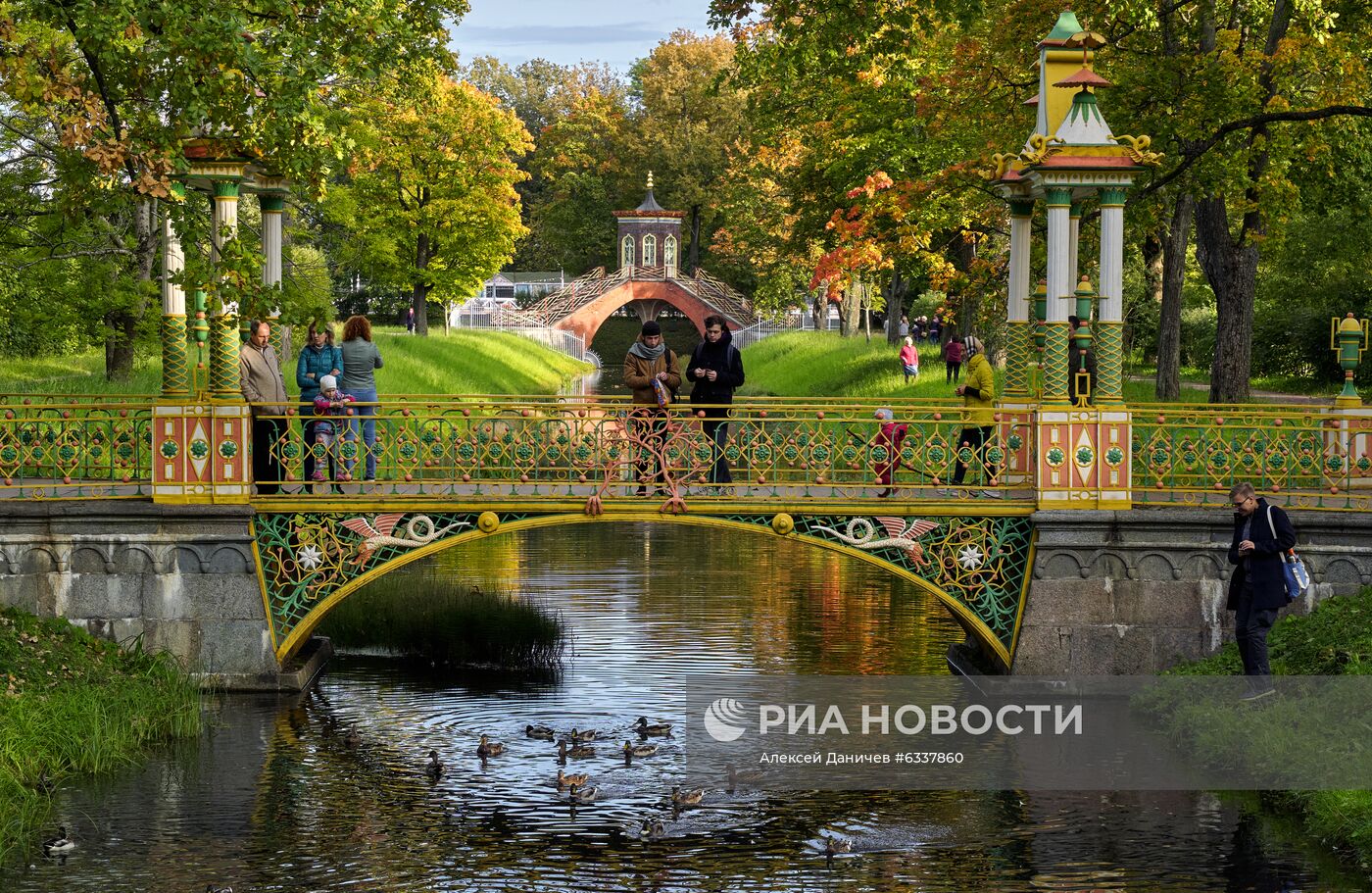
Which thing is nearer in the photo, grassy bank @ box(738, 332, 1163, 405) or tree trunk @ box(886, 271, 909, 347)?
grassy bank @ box(738, 332, 1163, 405)

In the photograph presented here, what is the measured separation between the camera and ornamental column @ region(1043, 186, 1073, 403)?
1548cm

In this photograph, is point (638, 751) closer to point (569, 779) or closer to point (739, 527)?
point (569, 779)

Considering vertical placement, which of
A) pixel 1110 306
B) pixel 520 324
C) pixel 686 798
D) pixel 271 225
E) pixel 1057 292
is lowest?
pixel 686 798

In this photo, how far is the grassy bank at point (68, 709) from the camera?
12570 mm

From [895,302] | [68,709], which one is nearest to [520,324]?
[895,302]

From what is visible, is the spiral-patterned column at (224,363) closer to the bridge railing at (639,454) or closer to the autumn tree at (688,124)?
the bridge railing at (639,454)

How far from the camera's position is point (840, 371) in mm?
43812

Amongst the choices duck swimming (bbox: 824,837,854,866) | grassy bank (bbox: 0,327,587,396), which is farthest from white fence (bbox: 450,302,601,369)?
duck swimming (bbox: 824,837,854,866)

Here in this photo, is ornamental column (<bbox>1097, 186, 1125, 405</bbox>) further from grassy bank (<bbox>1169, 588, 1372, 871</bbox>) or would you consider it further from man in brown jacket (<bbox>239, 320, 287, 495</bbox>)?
man in brown jacket (<bbox>239, 320, 287, 495</bbox>)

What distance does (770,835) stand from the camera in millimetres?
11766

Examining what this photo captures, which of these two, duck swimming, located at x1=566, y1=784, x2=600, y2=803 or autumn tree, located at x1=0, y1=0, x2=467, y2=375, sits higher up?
autumn tree, located at x1=0, y1=0, x2=467, y2=375

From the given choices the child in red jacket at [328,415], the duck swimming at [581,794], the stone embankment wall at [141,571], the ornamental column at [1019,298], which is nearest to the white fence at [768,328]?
→ the ornamental column at [1019,298]

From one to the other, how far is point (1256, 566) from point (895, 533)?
3103mm

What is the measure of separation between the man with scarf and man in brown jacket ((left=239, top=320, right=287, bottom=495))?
3648mm
